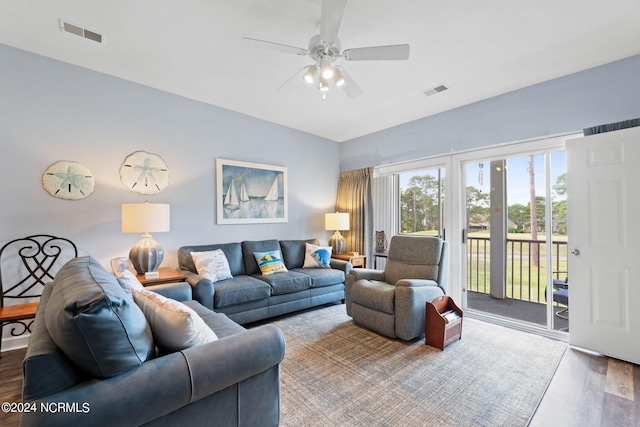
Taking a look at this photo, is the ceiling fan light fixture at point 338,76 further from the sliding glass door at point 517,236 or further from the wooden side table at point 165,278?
the wooden side table at point 165,278

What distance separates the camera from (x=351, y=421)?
5.45ft

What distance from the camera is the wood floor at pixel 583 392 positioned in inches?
66.9

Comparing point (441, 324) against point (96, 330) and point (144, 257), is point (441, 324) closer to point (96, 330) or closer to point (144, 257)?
point (96, 330)

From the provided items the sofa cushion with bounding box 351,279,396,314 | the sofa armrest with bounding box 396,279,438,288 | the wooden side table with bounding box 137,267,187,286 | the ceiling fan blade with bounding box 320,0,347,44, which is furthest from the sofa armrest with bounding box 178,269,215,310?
the ceiling fan blade with bounding box 320,0,347,44

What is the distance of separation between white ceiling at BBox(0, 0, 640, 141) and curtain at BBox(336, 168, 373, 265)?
1737 millimetres

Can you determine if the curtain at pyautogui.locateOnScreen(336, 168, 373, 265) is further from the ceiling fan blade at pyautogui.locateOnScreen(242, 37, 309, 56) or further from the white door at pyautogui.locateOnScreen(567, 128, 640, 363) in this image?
the ceiling fan blade at pyautogui.locateOnScreen(242, 37, 309, 56)

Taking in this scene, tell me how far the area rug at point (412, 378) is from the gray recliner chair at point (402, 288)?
163 millimetres

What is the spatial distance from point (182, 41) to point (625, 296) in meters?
4.39

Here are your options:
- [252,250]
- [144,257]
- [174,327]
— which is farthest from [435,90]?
[144,257]

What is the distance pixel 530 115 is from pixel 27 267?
5355 mm

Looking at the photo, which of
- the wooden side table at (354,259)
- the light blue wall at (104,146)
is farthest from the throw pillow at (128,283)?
the wooden side table at (354,259)

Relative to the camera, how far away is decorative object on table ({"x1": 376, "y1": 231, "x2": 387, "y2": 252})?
4773 mm

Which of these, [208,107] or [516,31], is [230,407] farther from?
[208,107]

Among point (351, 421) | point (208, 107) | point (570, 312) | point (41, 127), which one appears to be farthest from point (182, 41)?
point (570, 312)
